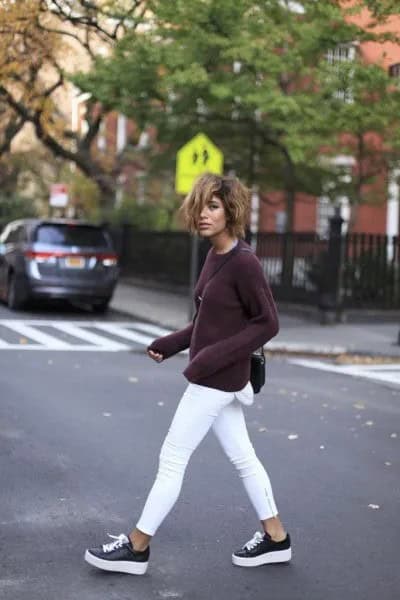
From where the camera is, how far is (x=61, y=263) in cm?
1881

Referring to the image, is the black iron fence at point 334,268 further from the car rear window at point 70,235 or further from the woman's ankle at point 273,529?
the woman's ankle at point 273,529

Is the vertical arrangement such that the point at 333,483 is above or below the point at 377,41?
below

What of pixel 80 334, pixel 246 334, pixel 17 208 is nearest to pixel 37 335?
pixel 80 334

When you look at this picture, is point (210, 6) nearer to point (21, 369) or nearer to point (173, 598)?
point (21, 369)

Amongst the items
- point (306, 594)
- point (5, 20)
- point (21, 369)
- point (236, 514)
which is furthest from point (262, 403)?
point (5, 20)

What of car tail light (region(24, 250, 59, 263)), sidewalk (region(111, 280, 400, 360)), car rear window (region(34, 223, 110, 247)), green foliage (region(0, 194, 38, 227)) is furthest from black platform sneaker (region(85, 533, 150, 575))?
green foliage (region(0, 194, 38, 227))

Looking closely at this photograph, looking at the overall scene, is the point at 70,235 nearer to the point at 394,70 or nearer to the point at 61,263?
the point at 61,263

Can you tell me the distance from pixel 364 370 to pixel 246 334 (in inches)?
353

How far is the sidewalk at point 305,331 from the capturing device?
1492 cm

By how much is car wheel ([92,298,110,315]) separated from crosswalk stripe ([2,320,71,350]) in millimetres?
2538

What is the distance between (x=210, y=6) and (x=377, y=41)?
337 centimetres

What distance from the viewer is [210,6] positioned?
18.7m

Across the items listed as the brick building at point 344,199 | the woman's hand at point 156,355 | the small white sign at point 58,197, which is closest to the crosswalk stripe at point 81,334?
the brick building at point 344,199

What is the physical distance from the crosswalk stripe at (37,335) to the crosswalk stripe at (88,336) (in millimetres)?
427
